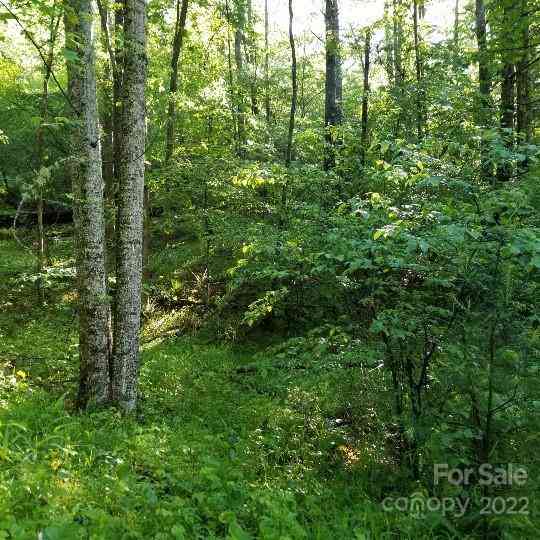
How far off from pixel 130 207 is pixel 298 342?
2499 millimetres

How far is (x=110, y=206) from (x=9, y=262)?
5.87 meters

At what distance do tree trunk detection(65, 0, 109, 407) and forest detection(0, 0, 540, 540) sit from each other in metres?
0.03

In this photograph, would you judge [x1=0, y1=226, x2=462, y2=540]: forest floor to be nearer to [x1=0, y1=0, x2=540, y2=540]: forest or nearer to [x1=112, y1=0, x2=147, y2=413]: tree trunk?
[x1=0, y1=0, x2=540, y2=540]: forest

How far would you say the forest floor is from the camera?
136 inches

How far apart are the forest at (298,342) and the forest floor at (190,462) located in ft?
0.08

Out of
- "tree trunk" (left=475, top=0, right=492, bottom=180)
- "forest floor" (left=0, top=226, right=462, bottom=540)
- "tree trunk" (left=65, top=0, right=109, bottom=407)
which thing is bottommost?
"forest floor" (left=0, top=226, right=462, bottom=540)

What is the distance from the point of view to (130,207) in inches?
215

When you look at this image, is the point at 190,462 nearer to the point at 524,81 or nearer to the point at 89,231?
the point at 89,231

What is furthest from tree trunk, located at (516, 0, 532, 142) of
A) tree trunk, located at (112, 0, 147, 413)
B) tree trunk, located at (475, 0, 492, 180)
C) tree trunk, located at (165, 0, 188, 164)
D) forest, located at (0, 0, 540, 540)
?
tree trunk, located at (165, 0, 188, 164)

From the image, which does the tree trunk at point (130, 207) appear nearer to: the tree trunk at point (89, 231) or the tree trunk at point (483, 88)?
the tree trunk at point (89, 231)

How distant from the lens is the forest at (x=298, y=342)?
3.54 metres

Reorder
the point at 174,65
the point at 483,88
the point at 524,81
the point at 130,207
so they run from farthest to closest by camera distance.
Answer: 1. the point at 483,88
2. the point at 174,65
3. the point at 524,81
4. the point at 130,207

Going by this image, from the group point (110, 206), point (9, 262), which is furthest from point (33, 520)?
point (9, 262)

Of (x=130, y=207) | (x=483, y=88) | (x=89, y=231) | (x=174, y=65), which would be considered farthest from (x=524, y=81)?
(x=89, y=231)
